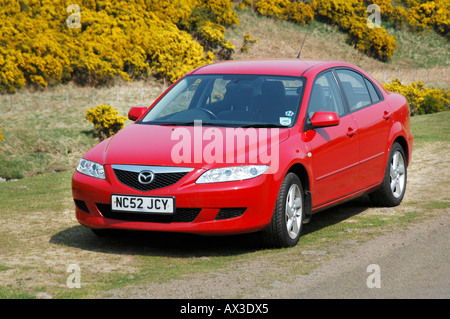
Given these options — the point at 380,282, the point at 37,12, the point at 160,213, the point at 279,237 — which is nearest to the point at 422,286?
the point at 380,282

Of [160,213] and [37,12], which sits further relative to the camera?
[37,12]

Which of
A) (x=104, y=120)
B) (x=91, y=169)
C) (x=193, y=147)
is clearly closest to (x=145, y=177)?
(x=193, y=147)

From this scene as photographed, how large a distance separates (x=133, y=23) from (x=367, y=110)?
2960cm

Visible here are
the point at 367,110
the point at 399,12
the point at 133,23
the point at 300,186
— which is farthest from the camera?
the point at 399,12

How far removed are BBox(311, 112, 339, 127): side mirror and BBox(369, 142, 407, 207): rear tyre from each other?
1774mm

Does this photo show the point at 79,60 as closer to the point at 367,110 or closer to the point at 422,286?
the point at 367,110

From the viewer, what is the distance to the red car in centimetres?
636

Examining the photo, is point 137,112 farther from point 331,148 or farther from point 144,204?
point 331,148

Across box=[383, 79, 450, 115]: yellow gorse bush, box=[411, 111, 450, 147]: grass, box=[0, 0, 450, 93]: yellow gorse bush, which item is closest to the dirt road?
box=[411, 111, 450, 147]: grass

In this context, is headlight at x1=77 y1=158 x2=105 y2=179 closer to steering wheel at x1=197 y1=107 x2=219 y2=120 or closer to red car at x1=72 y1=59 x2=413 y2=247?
red car at x1=72 y1=59 x2=413 y2=247

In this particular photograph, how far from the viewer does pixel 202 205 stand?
248 inches

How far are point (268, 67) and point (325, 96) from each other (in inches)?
26.6

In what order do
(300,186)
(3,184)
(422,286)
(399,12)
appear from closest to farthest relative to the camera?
1. (422,286)
2. (300,186)
3. (3,184)
4. (399,12)

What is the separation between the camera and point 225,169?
6.34 m
